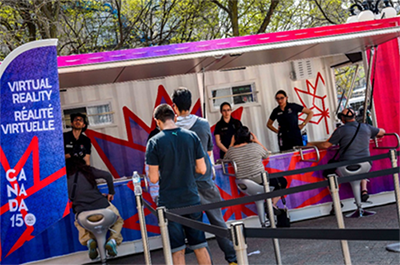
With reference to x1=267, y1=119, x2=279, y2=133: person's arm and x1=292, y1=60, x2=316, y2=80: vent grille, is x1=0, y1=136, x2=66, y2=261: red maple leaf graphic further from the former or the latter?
x1=292, y1=60, x2=316, y2=80: vent grille

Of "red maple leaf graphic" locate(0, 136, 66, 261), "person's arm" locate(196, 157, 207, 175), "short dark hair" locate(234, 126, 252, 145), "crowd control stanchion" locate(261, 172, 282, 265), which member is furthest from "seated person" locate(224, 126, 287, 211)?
"red maple leaf graphic" locate(0, 136, 66, 261)

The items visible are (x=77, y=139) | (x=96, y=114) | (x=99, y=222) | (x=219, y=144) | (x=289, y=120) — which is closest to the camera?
(x=99, y=222)

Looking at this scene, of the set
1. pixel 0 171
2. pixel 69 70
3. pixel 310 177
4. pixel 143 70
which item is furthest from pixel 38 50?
pixel 310 177

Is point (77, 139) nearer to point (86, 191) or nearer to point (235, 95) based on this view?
point (86, 191)

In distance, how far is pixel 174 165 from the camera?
4.12 meters

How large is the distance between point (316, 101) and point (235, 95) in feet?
5.39

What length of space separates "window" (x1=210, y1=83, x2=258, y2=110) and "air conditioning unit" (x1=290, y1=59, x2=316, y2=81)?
77cm

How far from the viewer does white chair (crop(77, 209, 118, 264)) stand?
562cm

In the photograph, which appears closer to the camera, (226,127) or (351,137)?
(351,137)

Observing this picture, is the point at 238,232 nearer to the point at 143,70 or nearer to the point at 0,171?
the point at 0,171

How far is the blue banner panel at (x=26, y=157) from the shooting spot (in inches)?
155

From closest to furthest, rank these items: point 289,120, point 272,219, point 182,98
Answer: point 182,98, point 272,219, point 289,120

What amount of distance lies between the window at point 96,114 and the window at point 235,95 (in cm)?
188

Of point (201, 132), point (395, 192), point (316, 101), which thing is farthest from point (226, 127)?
point (395, 192)
